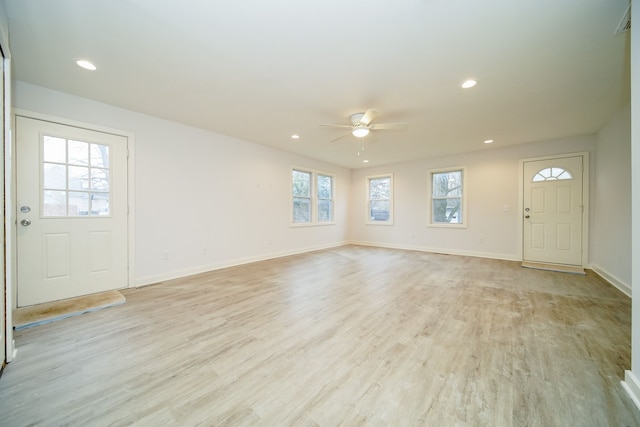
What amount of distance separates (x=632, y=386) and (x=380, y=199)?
20.4ft

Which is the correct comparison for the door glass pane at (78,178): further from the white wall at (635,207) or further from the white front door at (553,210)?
the white front door at (553,210)

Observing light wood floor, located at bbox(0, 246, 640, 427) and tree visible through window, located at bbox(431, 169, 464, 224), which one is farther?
tree visible through window, located at bbox(431, 169, 464, 224)

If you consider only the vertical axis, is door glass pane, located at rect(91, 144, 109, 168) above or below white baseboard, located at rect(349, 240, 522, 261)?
above

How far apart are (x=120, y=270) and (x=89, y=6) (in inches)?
120

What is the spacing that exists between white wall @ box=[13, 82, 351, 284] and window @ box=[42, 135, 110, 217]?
1.14 feet

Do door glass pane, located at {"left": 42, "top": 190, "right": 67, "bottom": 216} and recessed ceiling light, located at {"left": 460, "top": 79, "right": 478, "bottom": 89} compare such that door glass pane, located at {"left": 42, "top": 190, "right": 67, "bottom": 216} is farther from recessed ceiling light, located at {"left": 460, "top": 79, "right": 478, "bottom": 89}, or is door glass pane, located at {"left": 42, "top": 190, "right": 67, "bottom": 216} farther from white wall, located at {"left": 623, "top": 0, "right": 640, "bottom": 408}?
white wall, located at {"left": 623, "top": 0, "right": 640, "bottom": 408}

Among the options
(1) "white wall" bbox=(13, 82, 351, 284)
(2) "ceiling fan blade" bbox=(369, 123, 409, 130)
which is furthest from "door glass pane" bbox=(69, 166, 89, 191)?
(2) "ceiling fan blade" bbox=(369, 123, 409, 130)

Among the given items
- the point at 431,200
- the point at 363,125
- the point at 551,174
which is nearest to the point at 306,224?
the point at 431,200

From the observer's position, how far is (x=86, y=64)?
2.43 m

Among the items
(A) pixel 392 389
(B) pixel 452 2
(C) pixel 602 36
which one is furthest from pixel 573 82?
(A) pixel 392 389

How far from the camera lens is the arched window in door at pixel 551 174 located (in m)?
4.88

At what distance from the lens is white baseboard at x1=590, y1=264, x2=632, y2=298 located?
127 inches

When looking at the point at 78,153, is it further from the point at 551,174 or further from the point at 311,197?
the point at 551,174

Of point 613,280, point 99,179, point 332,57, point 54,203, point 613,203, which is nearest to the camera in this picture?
point 332,57
